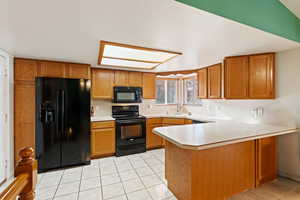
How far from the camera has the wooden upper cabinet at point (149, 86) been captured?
404 cm

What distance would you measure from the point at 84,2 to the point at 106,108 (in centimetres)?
296

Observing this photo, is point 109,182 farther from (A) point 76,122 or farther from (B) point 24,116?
(B) point 24,116

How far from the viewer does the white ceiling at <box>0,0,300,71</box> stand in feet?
3.91

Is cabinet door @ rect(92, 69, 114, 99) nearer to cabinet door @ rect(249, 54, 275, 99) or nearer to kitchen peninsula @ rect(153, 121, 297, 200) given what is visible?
kitchen peninsula @ rect(153, 121, 297, 200)

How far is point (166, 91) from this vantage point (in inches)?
184

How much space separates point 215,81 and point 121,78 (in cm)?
234

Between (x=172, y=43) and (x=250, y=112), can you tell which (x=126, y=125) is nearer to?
(x=172, y=43)

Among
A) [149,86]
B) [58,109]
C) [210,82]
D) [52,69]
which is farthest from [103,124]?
[210,82]

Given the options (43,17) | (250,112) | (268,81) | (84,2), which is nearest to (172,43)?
(84,2)

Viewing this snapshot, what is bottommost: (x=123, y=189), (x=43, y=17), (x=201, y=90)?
(x=123, y=189)

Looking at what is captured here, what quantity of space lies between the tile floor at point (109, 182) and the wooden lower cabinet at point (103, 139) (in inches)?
8.5

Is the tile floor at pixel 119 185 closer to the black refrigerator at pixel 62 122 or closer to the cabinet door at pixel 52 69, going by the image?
the black refrigerator at pixel 62 122

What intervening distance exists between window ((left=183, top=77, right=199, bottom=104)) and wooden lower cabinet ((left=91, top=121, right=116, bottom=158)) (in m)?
2.58

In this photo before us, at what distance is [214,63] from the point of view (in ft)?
10.2
